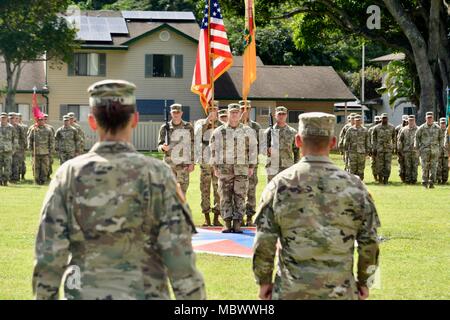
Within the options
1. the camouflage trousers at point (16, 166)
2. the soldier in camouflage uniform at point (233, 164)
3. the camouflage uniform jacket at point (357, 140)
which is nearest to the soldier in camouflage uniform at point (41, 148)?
the camouflage trousers at point (16, 166)

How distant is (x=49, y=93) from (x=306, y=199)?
53.9m

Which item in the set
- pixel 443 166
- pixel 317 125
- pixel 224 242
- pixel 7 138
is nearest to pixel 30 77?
pixel 7 138

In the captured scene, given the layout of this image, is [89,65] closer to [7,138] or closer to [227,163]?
[7,138]

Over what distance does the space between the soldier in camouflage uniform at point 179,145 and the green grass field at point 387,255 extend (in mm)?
1654

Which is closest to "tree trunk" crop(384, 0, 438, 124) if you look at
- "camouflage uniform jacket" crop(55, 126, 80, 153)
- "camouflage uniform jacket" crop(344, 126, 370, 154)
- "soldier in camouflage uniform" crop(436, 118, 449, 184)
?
"soldier in camouflage uniform" crop(436, 118, 449, 184)

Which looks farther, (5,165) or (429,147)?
(5,165)

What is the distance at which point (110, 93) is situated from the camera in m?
5.38

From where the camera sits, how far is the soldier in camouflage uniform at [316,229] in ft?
20.4

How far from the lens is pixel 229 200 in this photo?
55.0 feet

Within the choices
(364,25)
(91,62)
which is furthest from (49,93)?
(364,25)

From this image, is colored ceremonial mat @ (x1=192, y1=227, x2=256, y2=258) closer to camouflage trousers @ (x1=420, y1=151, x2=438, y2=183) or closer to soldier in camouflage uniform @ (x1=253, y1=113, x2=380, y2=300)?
soldier in camouflage uniform @ (x1=253, y1=113, x2=380, y2=300)

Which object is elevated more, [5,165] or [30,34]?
[30,34]

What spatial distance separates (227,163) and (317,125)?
34.2 feet
